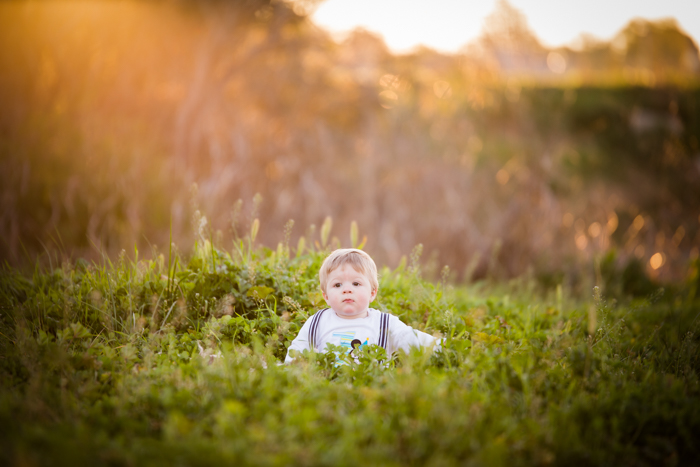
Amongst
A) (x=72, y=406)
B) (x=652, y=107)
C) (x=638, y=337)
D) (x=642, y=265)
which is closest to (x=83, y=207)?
(x=72, y=406)

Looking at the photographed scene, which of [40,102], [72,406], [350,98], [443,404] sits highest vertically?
[350,98]

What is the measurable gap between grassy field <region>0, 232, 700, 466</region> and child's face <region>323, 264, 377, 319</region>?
0.31 meters

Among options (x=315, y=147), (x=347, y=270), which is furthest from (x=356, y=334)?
(x=315, y=147)

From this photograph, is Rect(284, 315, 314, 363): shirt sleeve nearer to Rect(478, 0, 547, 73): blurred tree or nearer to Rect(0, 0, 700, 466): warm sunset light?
Rect(0, 0, 700, 466): warm sunset light

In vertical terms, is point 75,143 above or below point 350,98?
below

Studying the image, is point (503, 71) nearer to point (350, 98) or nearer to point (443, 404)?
point (350, 98)

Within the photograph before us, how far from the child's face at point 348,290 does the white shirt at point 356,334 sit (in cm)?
9

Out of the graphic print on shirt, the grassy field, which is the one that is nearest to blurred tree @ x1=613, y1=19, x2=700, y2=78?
the grassy field

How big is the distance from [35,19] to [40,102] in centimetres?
124

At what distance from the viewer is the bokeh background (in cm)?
670

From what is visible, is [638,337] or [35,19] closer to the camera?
[638,337]

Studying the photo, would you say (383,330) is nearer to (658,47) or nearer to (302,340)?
(302,340)

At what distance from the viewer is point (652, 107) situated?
12.6 meters

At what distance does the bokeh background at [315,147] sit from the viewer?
6.70 meters
